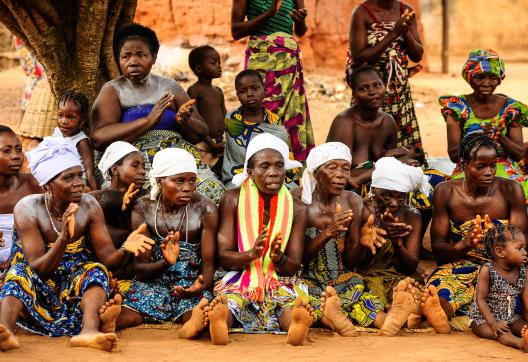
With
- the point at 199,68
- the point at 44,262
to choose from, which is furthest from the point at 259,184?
the point at 199,68

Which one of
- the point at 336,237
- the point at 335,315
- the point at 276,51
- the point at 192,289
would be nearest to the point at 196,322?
the point at 192,289

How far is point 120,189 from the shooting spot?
6.05 m

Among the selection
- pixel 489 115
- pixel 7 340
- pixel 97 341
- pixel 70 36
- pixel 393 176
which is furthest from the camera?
pixel 70 36

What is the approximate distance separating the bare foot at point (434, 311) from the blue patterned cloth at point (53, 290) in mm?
1860

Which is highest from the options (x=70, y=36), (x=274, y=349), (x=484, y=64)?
(x=70, y=36)

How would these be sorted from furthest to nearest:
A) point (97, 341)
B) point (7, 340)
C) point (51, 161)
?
point (51, 161), point (97, 341), point (7, 340)

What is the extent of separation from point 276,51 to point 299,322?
3.16 meters

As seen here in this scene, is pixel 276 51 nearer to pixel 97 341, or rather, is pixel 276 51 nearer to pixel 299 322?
pixel 299 322

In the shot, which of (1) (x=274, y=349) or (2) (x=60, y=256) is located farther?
(2) (x=60, y=256)

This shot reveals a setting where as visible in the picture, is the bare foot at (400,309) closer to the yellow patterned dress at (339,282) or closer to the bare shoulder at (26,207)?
the yellow patterned dress at (339,282)

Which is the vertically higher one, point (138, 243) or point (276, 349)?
point (138, 243)

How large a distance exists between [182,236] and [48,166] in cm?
94

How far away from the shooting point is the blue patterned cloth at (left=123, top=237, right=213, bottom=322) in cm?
542

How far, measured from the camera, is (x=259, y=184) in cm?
559
